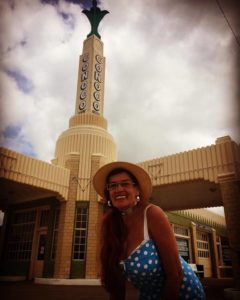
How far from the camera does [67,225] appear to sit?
38.3 feet

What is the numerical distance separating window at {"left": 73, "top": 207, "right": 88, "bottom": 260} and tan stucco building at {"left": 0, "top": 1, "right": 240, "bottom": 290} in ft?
0.13

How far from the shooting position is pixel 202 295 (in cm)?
150

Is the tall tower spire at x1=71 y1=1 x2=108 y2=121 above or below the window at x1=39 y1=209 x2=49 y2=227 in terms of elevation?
above

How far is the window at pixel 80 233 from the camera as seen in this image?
37.5ft

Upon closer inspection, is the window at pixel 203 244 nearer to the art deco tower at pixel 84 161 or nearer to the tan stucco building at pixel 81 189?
the tan stucco building at pixel 81 189

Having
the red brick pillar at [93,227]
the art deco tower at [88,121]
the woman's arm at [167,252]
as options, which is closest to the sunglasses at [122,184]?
the woman's arm at [167,252]

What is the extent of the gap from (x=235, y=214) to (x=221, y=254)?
19.6 meters

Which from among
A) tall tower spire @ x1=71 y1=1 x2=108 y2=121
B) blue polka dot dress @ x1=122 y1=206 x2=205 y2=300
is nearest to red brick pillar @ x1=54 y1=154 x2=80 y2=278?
tall tower spire @ x1=71 y1=1 x2=108 y2=121

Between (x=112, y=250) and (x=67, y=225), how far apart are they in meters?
10.6

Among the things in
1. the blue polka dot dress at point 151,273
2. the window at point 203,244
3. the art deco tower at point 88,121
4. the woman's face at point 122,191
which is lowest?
the blue polka dot dress at point 151,273

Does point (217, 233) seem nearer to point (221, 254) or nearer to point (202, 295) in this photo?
point (221, 254)

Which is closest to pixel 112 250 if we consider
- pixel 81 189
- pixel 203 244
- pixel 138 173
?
pixel 138 173

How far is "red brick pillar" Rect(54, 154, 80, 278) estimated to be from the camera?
11.1 metres

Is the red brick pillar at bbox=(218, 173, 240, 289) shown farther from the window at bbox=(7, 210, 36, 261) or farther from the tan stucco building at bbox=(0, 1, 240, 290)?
the window at bbox=(7, 210, 36, 261)
